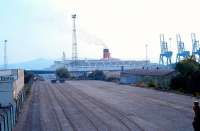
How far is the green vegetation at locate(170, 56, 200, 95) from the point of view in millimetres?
41125

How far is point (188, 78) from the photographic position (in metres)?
43.1

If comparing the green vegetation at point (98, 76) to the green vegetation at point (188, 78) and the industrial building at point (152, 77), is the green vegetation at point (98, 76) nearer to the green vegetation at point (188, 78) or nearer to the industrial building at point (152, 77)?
the industrial building at point (152, 77)

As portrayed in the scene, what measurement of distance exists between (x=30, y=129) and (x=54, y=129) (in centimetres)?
108

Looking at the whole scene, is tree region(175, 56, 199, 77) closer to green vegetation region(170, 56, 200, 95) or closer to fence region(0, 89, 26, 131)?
green vegetation region(170, 56, 200, 95)

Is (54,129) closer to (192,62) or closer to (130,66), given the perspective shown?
(192,62)

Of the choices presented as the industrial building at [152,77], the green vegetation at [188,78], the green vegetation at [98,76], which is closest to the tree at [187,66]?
the green vegetation at [188,78]

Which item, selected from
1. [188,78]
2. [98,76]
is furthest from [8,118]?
[98,76]

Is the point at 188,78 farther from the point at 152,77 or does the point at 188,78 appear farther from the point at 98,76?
the point at 98,76

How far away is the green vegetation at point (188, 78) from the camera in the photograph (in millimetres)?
41125

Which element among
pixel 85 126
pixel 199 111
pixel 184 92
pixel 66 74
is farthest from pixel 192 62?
pixel 66 74

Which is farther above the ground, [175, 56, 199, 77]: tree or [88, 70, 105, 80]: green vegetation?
[175, 56, 199, 77]: tree

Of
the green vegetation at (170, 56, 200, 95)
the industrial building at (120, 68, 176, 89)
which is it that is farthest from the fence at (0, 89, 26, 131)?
the industrial building at (120, 68, 176, 89)

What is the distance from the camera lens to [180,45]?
14388 cm

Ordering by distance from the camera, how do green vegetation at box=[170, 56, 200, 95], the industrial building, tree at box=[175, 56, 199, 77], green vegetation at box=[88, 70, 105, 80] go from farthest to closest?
green vegetation at box=[88, 70, 105, 80] < the industrial building < tree at box=[175, 56, 199, 77] < green vegetation at box=[170, 56, 200, 95]
